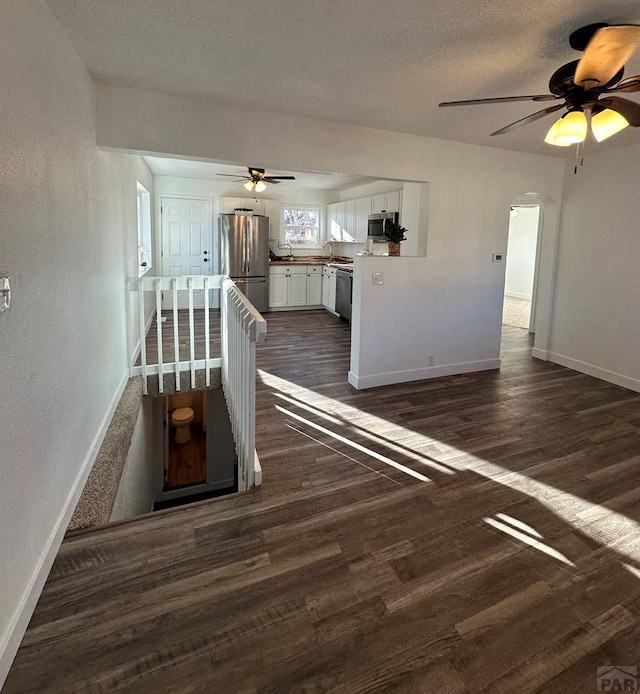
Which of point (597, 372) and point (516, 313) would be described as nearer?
point (597, 372)

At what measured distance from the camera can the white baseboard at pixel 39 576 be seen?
4.39 ft

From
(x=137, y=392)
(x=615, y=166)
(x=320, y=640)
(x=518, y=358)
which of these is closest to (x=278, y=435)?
(x=137, y=392)

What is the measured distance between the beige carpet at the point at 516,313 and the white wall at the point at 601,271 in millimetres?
2127

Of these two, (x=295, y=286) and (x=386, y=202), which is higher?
(x=386, y=202)

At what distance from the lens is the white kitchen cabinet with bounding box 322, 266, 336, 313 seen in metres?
7.66

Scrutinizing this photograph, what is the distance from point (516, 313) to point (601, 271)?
399cm

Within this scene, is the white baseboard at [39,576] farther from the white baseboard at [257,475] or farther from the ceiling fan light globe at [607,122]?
the ceiling fan light globe at [607,122]

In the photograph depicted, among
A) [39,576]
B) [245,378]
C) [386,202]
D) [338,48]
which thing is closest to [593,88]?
[338,48]

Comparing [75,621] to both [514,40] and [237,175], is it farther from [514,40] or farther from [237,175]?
[237,175]

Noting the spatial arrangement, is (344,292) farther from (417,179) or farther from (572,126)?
(572,126)

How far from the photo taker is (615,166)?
4.21 metres

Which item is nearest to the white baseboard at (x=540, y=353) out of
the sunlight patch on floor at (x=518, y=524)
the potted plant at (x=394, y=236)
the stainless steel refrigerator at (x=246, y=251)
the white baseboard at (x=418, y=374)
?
the white baseboard at (x=418, y=374)

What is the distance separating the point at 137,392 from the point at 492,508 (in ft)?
9.40

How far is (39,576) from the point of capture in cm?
161
